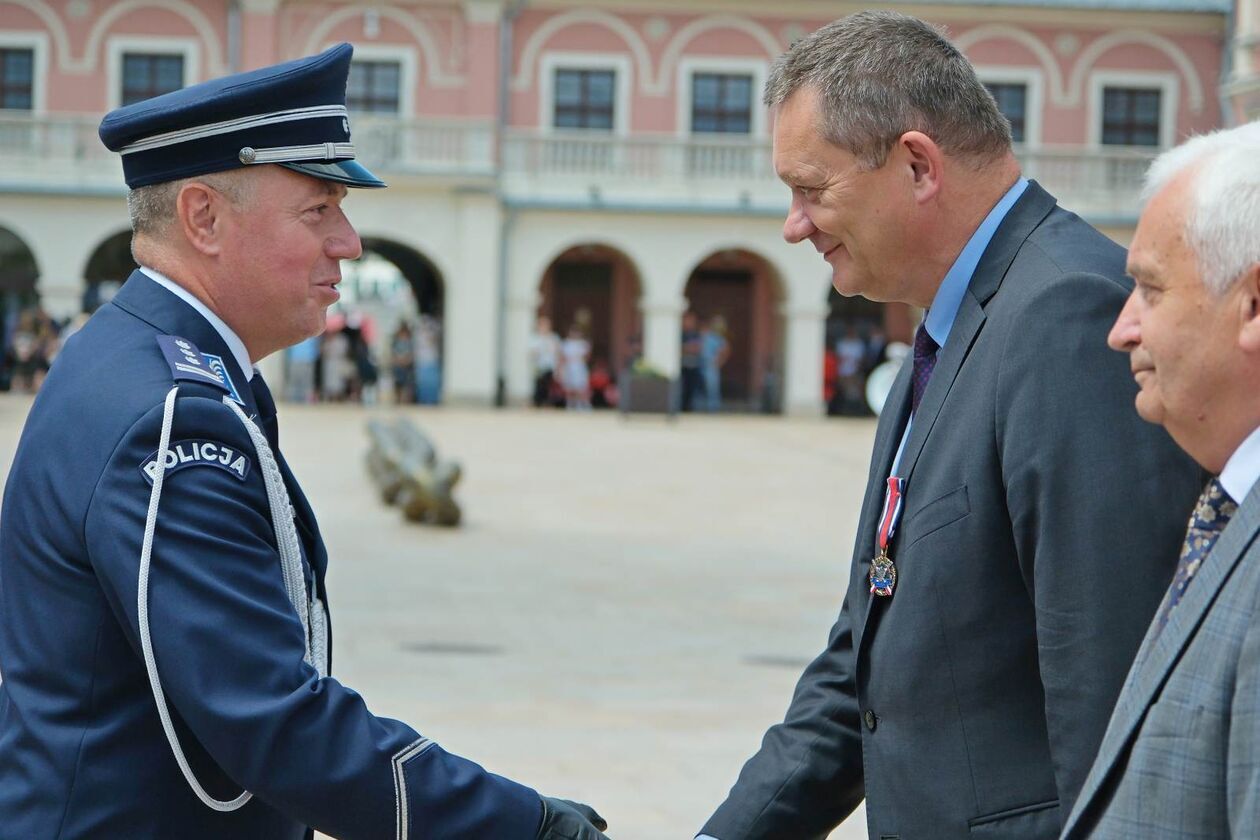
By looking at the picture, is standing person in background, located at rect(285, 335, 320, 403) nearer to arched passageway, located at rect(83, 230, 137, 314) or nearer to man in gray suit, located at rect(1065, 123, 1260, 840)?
arched passageway, located at rect(83, 230, 137, 314)

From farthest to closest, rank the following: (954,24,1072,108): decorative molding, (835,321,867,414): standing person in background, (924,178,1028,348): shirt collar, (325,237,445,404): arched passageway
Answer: (835,321,867,414): standing person in background < (954,24,1072,108): decorative molding < (325,237,445,404): arched passageway < (924,178,1028,348): shirt collar

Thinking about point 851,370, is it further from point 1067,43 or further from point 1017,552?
point 1017,552

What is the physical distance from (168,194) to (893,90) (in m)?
1.12

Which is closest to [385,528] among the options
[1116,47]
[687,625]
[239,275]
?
[687,625]

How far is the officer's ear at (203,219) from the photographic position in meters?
2.67

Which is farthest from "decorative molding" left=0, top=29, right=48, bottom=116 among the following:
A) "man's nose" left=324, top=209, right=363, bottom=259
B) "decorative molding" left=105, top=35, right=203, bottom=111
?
"man's nose" left=324, top=209, right=363, bottom=259

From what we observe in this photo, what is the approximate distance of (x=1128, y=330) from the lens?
2150mm

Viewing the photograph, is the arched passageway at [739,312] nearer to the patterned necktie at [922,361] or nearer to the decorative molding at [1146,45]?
the decorative molding at [1146,45]

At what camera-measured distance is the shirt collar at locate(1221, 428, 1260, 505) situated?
1964 mm

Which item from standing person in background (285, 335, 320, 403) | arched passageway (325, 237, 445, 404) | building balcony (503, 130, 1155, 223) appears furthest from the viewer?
building balcony (503, 130, 1155, 223)

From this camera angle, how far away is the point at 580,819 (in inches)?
103

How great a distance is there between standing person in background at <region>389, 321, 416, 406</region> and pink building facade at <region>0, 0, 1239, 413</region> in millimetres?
782

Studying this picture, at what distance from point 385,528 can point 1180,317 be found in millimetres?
13871

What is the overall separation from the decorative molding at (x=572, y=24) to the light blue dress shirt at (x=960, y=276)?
3119 centimetres
